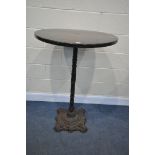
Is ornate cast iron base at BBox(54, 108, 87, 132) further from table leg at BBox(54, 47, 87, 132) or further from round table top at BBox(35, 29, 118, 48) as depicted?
round table top at BBox(35, 29, 118, 48)

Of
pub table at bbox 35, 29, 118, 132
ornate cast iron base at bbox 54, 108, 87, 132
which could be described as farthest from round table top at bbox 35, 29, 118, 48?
ornate cast iron base at bbox 54, 108, 87, 132

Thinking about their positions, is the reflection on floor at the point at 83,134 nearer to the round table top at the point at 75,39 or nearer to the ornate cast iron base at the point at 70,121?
the ornate cast iron base at the point at 70,121

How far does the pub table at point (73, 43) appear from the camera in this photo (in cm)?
177

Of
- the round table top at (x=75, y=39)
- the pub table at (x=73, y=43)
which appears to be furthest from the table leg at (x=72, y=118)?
the round table top at (x=75, y=39)

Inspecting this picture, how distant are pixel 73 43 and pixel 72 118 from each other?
2.86ft

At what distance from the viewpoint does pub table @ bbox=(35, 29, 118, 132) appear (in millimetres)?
1771

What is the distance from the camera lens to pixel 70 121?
2.30 m

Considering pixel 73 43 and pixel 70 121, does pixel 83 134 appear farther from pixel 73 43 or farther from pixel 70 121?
pixel 73 43

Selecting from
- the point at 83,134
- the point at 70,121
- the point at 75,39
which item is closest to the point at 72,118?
the point at 70,121
